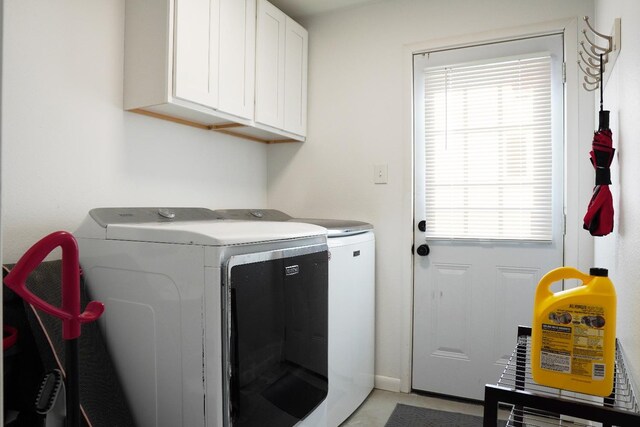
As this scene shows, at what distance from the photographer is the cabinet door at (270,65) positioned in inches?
91.8

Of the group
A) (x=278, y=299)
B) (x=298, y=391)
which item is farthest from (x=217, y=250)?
Answer: (x=298, y=391)

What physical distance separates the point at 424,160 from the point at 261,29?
123 cm

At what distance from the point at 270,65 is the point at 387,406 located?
2.11 m

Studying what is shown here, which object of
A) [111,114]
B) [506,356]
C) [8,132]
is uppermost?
[111,114]

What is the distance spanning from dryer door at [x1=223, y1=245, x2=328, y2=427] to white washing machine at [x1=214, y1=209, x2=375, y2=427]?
17cm

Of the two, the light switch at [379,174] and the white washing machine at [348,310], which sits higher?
the light switch at [379,174]

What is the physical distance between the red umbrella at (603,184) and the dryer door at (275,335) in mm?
1018

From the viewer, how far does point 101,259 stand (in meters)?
1.52

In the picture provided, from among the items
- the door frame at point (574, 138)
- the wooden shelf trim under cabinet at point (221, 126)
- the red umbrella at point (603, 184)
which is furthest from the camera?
the door frame at point (574, 138)

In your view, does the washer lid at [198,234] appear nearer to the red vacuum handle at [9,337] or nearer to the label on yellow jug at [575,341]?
the red vacuum handle at [9,337]

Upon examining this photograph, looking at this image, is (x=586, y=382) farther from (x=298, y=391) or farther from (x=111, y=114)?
(x=111, y=114)

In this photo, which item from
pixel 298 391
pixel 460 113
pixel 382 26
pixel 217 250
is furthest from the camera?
pixel 382 26

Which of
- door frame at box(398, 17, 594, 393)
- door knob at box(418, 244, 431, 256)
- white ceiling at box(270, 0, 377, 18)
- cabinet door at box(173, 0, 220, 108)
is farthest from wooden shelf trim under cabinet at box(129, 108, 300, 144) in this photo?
door frame at box(398, 17, 594, 393)

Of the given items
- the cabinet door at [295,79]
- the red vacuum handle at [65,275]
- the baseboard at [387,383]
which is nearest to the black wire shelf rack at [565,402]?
the red vacuum handle at [65,275]
